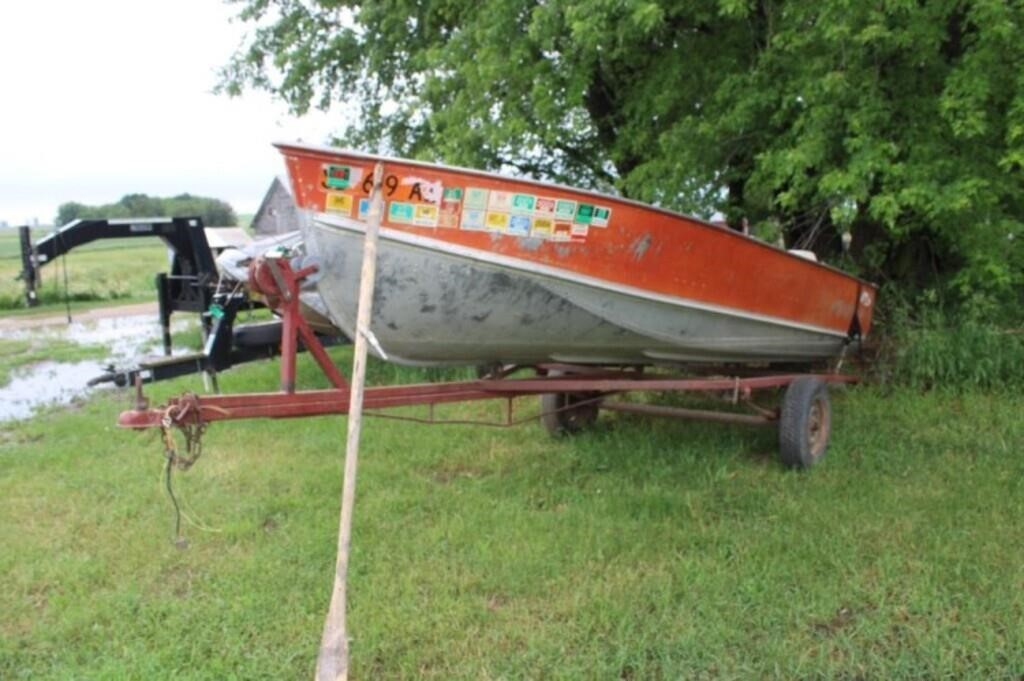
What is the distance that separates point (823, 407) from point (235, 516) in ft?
11.8

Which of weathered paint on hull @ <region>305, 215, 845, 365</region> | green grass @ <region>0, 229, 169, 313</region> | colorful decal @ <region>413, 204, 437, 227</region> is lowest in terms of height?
green grass @ <region>0, 229, 169, 313</region>

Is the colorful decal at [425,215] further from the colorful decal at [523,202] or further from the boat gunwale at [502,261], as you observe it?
the colorful decal at [523,202]

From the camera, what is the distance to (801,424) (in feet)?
16.9

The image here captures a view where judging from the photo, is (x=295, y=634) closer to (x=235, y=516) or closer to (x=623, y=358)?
(x=235, y=516)

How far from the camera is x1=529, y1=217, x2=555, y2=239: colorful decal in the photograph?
392cm

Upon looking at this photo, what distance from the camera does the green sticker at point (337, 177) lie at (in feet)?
11.7

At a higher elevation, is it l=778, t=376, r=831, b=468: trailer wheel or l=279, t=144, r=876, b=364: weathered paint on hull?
l=279, t=144, r=876, b=364: weathered paint on hull

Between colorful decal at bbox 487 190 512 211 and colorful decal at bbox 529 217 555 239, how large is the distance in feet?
0.52

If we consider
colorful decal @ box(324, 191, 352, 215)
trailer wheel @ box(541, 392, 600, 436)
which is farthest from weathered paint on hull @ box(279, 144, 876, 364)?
trailer wheel @ box(541, 392, 600, 436)

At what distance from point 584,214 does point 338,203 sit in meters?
1.15

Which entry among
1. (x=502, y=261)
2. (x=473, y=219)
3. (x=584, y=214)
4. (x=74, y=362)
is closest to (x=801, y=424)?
(x=584, y=214)

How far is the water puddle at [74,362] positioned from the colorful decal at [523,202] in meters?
4.84

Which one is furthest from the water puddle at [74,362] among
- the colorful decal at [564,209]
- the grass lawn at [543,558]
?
the colorful decal at [564,209]

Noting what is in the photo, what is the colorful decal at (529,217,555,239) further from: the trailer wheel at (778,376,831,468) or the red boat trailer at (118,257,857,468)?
the trailer wheel at (778,376,831,468)
